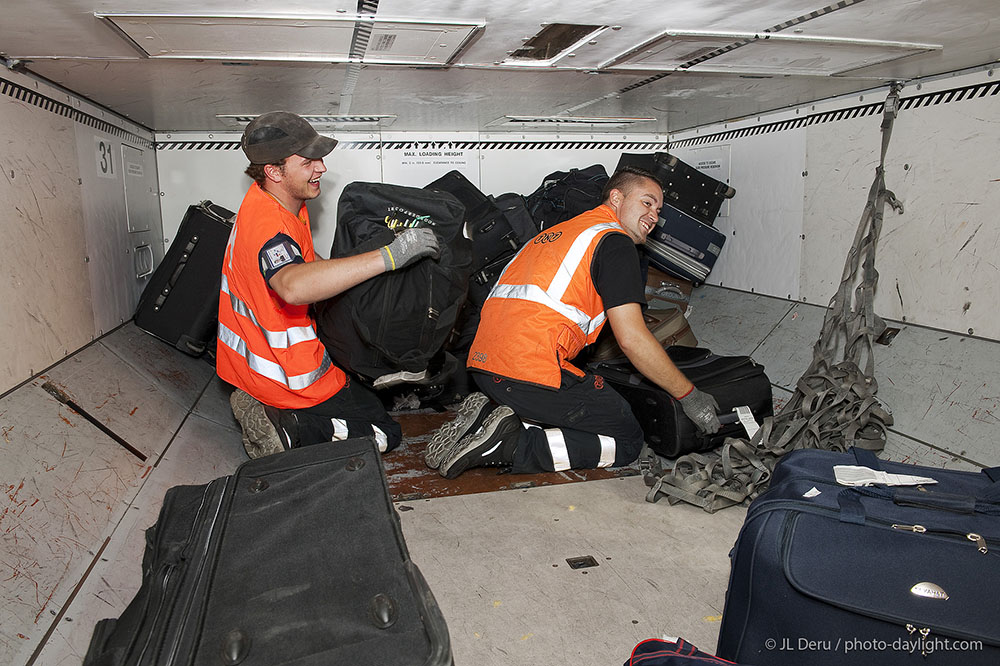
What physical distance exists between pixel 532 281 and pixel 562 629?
1.98 m

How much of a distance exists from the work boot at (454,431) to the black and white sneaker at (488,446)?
1.4 inches

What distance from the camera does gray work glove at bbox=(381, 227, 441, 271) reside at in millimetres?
3186

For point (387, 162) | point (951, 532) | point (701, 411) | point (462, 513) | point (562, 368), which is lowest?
point (462, 513)

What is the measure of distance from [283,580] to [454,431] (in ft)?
7.72

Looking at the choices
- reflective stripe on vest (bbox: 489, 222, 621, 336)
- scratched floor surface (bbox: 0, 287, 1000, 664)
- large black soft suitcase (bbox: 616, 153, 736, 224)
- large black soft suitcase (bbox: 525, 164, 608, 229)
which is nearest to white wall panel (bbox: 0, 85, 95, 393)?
scratched floor surface (bbox: 0, 287, 1000, 664)

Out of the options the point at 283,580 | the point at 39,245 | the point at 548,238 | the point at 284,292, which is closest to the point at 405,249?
the point at 284,292

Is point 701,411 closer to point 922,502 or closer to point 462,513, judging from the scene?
point 462,513

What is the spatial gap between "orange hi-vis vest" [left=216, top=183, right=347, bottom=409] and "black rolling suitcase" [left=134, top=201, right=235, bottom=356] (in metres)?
0.93

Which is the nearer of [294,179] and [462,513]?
[462,513]

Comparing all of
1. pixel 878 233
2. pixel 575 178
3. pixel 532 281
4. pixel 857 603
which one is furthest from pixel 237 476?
pixel 575 178

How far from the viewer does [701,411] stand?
145 inches

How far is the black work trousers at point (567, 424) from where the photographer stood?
12.2 feet

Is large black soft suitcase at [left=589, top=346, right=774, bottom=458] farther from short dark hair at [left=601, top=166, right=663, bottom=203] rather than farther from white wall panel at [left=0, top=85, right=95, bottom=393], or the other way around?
white wall panel at [left=0, top=85, right=95, bottom=393]

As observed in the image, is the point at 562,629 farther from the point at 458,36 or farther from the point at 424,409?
the point at 424,409
